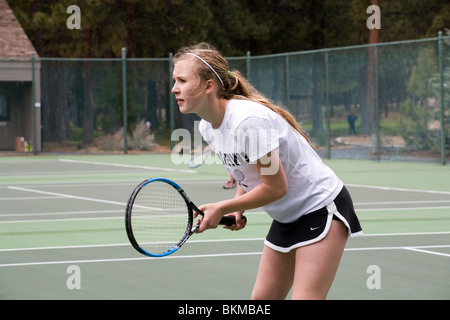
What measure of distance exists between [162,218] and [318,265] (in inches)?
42.9

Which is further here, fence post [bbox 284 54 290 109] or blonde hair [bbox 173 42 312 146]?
fence post [bbox 284 54 290 109]

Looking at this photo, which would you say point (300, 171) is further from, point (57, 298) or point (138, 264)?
point (138, 264)

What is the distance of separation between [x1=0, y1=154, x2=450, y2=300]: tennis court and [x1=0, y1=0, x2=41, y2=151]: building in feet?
36.6

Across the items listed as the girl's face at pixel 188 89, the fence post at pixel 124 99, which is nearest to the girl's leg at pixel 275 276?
the girl's face at pixel 188 89

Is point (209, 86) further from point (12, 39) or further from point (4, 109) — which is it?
point (12, 39)

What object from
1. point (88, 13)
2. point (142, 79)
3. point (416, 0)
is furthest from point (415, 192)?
point (416, 0)

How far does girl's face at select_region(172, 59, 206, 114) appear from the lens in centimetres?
448

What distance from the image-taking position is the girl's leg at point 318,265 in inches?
174

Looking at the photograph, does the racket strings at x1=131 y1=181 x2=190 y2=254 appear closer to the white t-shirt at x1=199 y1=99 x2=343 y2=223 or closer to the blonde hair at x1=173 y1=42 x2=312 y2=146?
the white t-shirt at x1=199 y1=99 x2=343 y2=223

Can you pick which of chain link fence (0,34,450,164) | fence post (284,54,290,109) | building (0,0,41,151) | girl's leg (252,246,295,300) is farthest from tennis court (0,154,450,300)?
building (0,0,41,151)

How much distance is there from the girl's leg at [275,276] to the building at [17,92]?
2381 cm

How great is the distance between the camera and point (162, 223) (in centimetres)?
515

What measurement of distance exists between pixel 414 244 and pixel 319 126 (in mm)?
15064

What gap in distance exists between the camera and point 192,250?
29.7 feet
